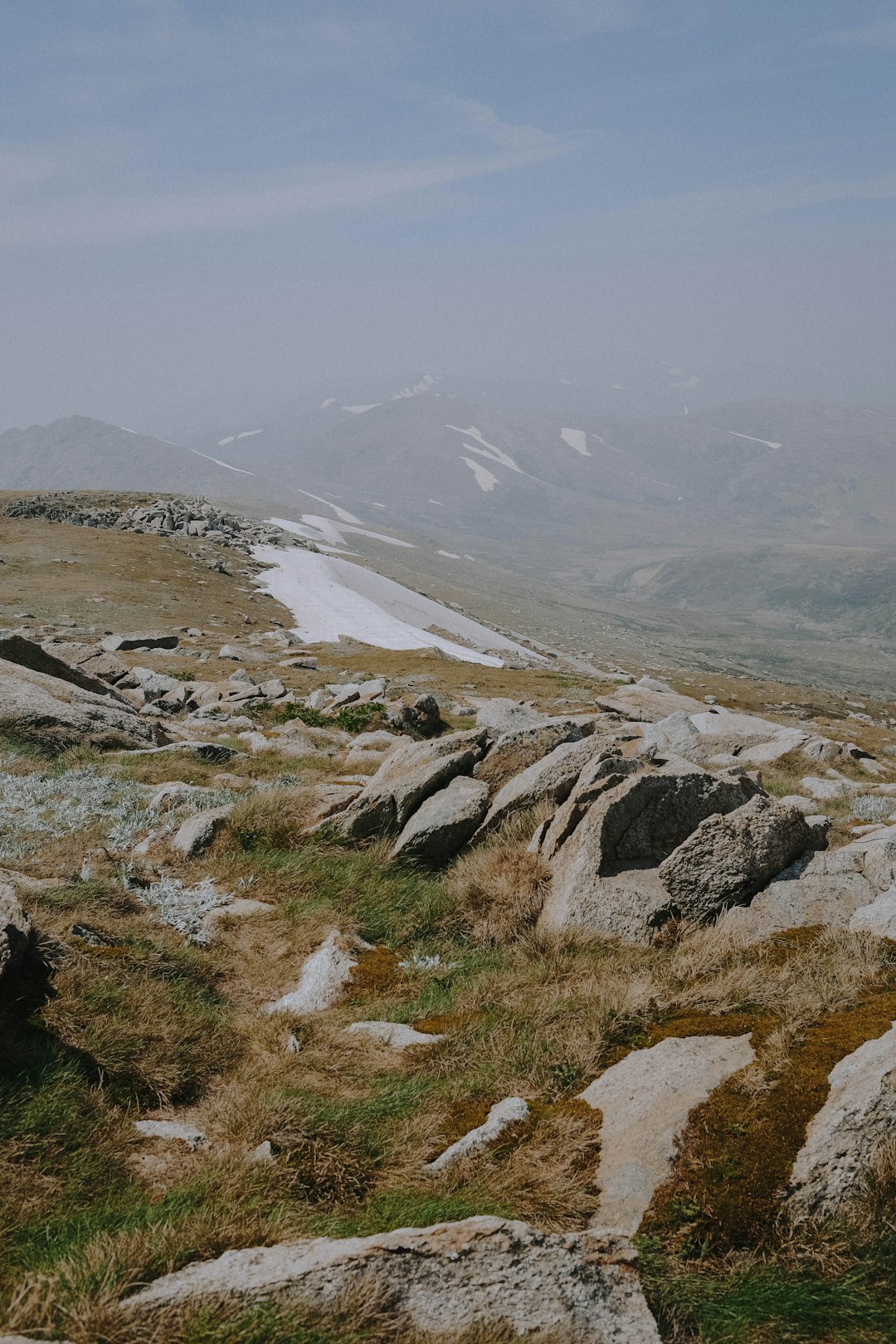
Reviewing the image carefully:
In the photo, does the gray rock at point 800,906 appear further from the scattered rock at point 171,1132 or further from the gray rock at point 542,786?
the scattered rock at point 171,1132

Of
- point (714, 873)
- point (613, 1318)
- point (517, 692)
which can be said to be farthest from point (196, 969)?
point (517, 692)

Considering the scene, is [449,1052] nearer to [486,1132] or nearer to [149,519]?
[486,1132]

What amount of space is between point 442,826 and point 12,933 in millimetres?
6179

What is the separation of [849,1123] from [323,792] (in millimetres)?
9611

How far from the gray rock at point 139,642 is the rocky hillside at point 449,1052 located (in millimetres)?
36908

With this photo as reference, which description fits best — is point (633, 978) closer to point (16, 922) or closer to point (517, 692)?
point (16, 922)

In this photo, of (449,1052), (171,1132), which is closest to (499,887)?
(449,1052)

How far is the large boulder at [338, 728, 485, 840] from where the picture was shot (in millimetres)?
11914

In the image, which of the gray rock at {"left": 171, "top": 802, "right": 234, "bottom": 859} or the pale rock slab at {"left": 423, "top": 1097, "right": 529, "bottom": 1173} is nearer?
the pale rock slab at {"left": 423, "top": 1097, "right": 529, "bottom": 1173}

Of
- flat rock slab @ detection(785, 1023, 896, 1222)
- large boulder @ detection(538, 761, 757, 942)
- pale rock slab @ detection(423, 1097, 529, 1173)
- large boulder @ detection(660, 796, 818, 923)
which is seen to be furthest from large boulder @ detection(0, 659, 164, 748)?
flat rock slab @ detection(785, 1023, 896, 1222)

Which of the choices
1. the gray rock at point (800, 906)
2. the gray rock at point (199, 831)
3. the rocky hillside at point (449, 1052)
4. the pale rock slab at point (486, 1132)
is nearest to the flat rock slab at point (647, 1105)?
the rocky hillside at point (449, 1052)

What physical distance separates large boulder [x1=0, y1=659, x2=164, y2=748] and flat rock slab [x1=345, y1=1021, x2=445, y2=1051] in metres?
10.9

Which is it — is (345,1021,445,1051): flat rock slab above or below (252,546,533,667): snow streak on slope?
above

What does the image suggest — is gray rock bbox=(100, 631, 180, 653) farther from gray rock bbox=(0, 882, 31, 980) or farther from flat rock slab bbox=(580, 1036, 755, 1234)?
flat rock slab bbox=(580, 1036, 755, 1234)
